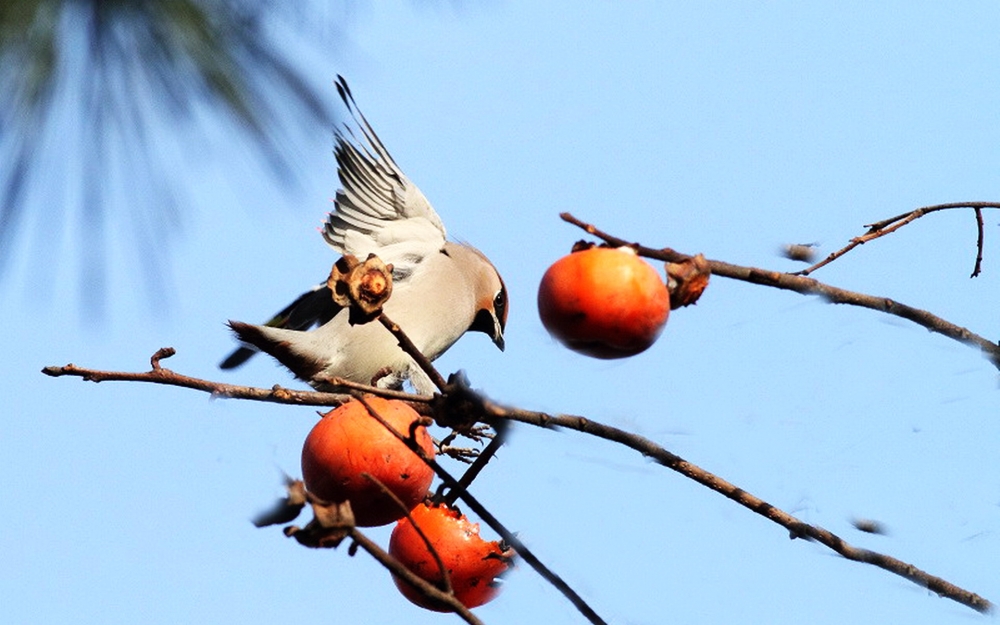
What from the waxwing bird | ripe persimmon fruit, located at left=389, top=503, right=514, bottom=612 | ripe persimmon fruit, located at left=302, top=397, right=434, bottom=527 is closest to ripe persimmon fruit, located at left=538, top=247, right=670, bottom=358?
ripe persimmon fruit, located at left=302, top=397, right=434, bottom=527

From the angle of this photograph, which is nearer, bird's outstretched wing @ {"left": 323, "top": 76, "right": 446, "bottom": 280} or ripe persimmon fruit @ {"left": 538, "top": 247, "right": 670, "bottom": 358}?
ripe persimmon fruit @ {"left": 538, "top": 247, "right": 670, "bottom": 358}

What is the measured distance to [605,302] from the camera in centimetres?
204

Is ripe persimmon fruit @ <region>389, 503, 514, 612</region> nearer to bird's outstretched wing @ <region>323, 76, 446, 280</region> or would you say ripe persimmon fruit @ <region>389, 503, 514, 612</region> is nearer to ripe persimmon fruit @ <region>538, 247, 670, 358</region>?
ripe persimmon fruit @ <region>538, 247, 670, 358</region>

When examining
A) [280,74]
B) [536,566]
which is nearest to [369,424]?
[536,566]

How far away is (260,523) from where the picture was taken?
183cm

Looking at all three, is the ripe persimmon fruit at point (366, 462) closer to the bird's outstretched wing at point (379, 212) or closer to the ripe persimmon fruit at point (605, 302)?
the ripe persimmon fruit at point (605, 302)

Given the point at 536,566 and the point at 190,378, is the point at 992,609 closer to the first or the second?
the point at 536,566

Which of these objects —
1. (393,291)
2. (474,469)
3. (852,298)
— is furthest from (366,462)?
(393,291)

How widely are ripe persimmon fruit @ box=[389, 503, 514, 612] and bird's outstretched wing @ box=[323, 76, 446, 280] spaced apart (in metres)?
2.30

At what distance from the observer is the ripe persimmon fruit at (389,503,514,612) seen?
8.20 ft

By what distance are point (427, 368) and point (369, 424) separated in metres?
0.25

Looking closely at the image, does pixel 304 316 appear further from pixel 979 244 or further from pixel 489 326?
pixel 979 244

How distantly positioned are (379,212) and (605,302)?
290 centimetres

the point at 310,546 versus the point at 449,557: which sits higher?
the point at 310,546
